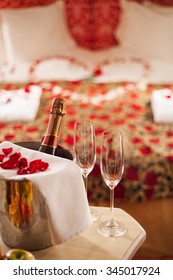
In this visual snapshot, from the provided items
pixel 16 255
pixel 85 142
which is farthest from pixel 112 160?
pixel 16 255

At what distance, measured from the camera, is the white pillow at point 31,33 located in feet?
10.9

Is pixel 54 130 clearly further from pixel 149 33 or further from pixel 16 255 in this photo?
pixel 149 33

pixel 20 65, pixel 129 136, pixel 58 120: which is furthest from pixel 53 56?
pixel 58 120

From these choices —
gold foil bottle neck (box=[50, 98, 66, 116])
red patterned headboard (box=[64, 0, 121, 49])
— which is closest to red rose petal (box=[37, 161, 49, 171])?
gold foil bottle neck (box=[50, 98, 66, 116])

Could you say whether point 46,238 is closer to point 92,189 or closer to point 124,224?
point 124,224

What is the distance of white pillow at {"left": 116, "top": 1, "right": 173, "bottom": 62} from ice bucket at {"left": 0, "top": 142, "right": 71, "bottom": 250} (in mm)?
2441

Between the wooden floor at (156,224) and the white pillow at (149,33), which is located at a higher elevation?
the white pillow at (149,33)

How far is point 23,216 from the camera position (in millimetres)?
1042

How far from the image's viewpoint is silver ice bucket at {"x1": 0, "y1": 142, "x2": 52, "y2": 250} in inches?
39.9

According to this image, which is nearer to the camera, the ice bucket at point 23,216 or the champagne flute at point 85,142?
the ice bucket at point 23,216

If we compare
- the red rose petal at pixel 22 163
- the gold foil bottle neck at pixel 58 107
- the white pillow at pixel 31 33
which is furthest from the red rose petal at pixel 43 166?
the white pillow at pixel 31 33

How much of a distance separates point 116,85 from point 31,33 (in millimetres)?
882

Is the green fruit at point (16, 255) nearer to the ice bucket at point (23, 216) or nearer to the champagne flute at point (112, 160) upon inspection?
the ice bucket at point (23, 216)
